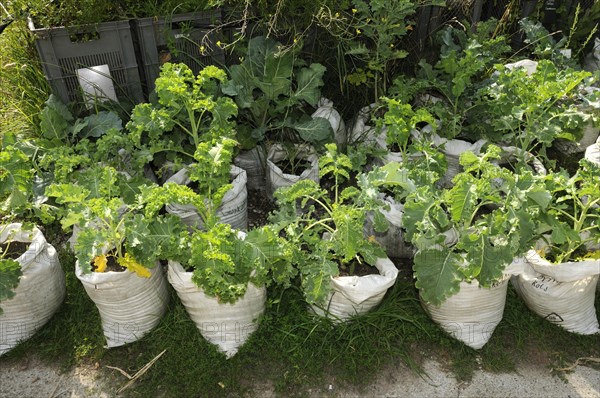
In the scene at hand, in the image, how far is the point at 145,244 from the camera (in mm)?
2688

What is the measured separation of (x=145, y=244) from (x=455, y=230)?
1723 millimetres

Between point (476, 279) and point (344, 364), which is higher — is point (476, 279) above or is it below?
above

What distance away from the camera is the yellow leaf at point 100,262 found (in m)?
2.80

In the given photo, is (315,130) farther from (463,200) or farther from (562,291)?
(562,291)

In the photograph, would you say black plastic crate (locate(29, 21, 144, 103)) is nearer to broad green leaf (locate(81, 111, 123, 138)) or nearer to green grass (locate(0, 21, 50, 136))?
broad green leaf (locate(81, 111, 123, 138))

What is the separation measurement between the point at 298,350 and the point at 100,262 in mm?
1158

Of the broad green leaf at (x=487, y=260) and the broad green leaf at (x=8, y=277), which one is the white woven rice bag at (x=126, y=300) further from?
the broad green leaf at (x=487, y=260)

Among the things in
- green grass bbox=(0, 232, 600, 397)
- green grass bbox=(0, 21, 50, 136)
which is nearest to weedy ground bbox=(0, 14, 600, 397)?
green grass bbox=(0, 232, 600, 397)

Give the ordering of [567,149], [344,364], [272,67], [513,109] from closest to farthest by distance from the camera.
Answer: [344,364], [513,109], [272,67], [567,149]

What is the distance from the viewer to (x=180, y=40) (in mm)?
3861

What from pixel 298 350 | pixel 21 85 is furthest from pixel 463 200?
pixel 21 85

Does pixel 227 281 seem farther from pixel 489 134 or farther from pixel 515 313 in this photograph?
pixel 489 134

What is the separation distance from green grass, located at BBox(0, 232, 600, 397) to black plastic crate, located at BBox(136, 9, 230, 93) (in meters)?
1.76

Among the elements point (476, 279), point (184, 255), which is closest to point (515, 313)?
point (476, 279)
